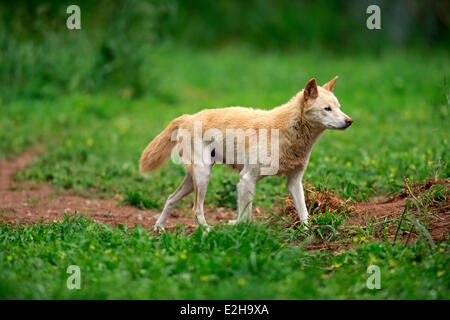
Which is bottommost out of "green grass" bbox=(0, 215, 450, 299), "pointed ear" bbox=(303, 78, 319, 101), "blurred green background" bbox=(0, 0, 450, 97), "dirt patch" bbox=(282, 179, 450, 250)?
"green grass" bbox=(0, 215, 450, 299)

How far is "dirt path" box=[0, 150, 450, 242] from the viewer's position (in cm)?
550

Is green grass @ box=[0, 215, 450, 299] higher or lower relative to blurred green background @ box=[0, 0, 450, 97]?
lower

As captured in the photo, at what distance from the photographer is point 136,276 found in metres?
4.30

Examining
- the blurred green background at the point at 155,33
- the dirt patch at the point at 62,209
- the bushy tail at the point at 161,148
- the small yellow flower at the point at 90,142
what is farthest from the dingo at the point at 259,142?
the blurred green background at the point at 155,33

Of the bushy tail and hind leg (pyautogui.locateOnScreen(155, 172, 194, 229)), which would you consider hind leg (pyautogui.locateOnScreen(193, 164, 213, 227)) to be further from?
the bushy tail

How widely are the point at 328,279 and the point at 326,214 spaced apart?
109cm

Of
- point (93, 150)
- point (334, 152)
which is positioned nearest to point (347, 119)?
point (334, 152)

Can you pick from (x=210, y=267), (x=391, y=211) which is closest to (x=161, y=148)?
(x=210, y=267)

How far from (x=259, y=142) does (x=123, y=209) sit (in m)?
2.26

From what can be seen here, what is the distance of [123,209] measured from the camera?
6.90 m

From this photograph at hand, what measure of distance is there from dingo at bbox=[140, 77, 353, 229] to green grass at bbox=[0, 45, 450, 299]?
48 cm

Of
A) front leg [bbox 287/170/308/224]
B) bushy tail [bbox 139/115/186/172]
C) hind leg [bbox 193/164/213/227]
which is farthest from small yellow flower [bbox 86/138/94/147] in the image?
front leg [bbox 287/170/308/224]

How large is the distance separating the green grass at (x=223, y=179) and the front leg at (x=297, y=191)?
1.08 ft

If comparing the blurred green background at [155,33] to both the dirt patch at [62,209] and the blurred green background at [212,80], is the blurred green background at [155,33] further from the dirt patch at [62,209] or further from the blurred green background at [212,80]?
the dirt patch at [62,209]
